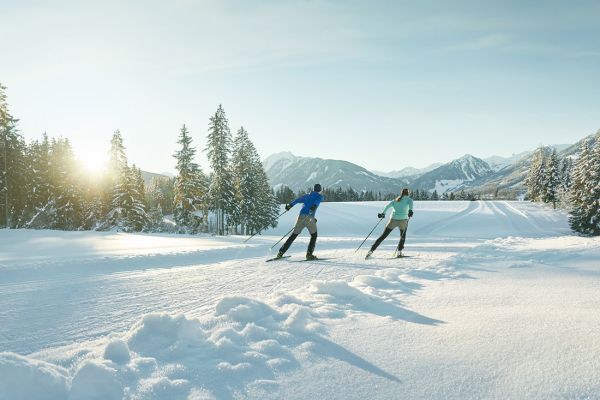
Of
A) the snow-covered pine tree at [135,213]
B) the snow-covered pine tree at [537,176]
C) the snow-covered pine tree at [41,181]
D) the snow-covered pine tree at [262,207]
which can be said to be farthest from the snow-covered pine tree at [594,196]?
the snow-covered pine tree at [41,181]

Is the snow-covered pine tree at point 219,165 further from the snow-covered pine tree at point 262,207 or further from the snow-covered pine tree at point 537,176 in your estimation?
the snow-covered pine tree at point 537,176

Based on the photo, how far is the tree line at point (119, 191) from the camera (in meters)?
42.3

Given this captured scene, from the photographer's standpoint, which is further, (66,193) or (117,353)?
(66,193)

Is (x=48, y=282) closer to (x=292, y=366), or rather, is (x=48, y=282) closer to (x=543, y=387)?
(x=292, y=366)

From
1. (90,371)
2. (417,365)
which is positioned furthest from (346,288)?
(90,371)

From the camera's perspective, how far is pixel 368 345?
12.1 ft

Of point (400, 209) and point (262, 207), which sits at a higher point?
point (262, 207)

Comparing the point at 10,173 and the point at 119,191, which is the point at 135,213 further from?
the point at 10,173

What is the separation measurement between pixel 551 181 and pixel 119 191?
7459 centimetres

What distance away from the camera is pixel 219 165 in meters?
45.3

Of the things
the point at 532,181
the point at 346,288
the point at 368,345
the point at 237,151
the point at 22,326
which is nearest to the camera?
the point at 368,345

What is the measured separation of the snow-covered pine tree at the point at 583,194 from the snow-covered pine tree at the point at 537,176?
31270 millimetres

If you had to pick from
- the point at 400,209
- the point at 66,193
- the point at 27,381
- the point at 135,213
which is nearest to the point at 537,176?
the point at 135,213

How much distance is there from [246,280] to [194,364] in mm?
5069
